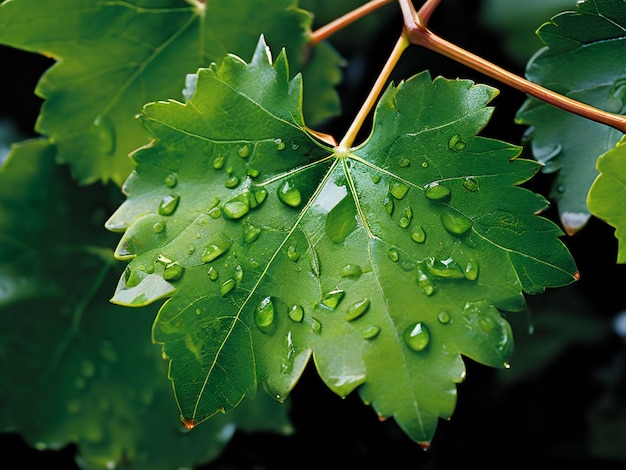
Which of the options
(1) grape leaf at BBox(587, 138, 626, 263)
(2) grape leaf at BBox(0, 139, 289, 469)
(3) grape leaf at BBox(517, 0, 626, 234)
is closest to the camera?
(1) grape leaf at BBox(587, 138, 626, 263)

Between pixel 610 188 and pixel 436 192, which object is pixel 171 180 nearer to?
pixel 436 192

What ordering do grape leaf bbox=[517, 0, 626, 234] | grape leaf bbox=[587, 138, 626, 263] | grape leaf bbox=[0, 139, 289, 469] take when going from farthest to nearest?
grape leaf bbox=[0, 139, 289, 469] < grape leaf bbox=[517, 0, 626, 234] < grape leaf bbox=[587, 138, 626, 263]

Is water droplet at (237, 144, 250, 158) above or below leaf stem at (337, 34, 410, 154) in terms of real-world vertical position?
below

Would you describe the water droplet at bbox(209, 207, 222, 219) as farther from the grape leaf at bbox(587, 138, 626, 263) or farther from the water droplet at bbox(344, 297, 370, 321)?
the grape leaf at bbox(587, 138, 626, 263)

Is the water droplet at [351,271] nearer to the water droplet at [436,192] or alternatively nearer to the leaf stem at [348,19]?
the water droplet at [436,192]

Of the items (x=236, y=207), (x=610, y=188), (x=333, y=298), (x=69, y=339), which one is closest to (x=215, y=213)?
(x=236, y=207)

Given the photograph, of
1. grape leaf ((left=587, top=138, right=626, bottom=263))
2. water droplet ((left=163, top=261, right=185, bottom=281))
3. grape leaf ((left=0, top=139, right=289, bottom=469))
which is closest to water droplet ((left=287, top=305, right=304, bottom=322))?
water droplet ((left=163, top=261, right=185, bottom=281))
